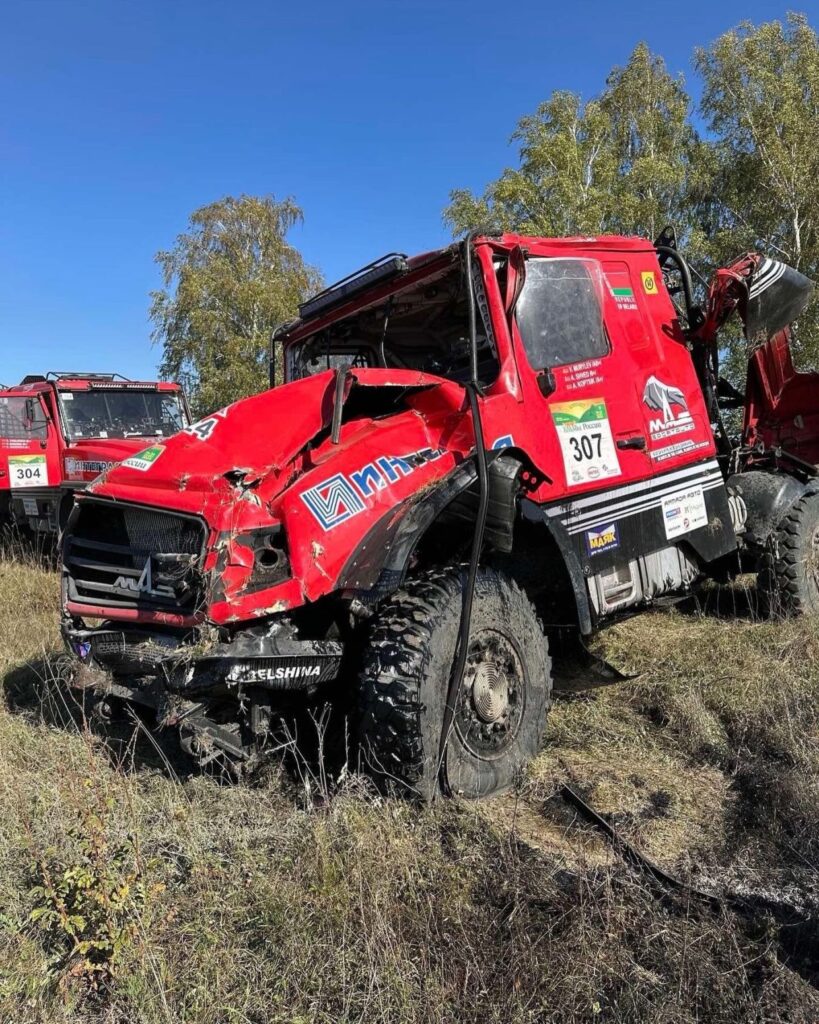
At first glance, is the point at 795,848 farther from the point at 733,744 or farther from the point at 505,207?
the point at 505,207

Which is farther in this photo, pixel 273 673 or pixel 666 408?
pixel 666 408

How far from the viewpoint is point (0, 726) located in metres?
4.22

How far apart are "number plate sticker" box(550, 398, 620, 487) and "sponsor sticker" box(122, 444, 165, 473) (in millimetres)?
2032

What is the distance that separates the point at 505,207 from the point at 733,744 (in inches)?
802

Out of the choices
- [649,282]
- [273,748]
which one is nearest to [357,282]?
[649,282]

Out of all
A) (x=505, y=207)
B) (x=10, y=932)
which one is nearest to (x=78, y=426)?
(x=10, y=932)

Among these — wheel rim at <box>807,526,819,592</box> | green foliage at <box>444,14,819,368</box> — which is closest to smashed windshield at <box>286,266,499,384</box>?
wheel rim at <box>807,526,819,592</box>

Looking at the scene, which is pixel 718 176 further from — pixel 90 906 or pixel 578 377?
pixel 90 906

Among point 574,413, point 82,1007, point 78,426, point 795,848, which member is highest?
point 78,426

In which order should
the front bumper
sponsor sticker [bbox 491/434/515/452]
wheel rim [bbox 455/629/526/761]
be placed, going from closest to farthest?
the front bumper, wheel rim [bbox 455/629/526/761], sponsor sticker [bbox 491/434/515/452]

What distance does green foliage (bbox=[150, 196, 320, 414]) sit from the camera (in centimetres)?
2267

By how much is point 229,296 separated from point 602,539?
69.7ft

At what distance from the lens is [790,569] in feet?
18.5

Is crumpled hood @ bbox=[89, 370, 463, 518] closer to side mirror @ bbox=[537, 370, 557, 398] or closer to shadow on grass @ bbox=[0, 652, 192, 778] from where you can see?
side mirror @ bbox=[537, 370, 557, 398]
